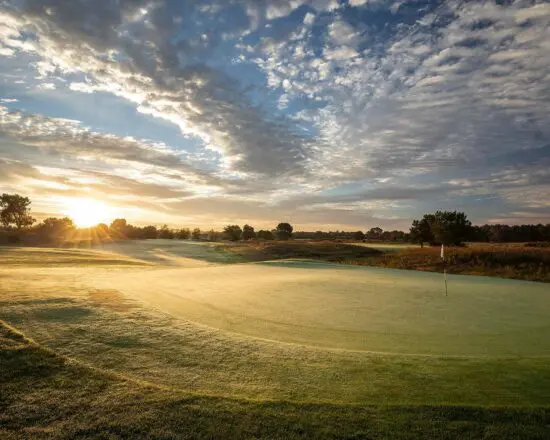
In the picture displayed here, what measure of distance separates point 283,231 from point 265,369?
88852 millimetres

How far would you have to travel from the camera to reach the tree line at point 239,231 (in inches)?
1965

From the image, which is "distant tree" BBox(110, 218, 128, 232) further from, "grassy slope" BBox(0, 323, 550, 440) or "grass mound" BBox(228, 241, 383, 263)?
"grassy slope" BBox(0, 323, 550, 440)

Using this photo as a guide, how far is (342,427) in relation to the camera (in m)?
3.74

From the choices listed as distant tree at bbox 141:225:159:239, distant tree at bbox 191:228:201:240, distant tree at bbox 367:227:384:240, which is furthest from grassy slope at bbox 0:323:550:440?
distant tree at bbox 367:227:384:240

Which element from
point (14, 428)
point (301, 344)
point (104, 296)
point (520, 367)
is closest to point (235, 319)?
point (301, 344)

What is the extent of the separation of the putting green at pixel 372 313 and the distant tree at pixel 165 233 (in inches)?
2694

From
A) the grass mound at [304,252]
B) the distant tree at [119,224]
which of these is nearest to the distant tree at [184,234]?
the distant tree at [119,224]

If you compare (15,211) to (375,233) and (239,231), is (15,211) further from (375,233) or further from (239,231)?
(375,233)

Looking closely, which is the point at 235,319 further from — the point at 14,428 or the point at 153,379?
the point at 14,428

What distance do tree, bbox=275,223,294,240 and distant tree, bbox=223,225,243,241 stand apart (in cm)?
1053

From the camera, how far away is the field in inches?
150

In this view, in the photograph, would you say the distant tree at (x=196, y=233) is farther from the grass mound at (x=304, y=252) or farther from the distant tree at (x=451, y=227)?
the distant tree at (x=451, y=227)

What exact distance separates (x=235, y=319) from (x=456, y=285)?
33.7 ft

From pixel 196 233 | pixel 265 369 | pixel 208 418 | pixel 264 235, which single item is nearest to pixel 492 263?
pixel 265 369
